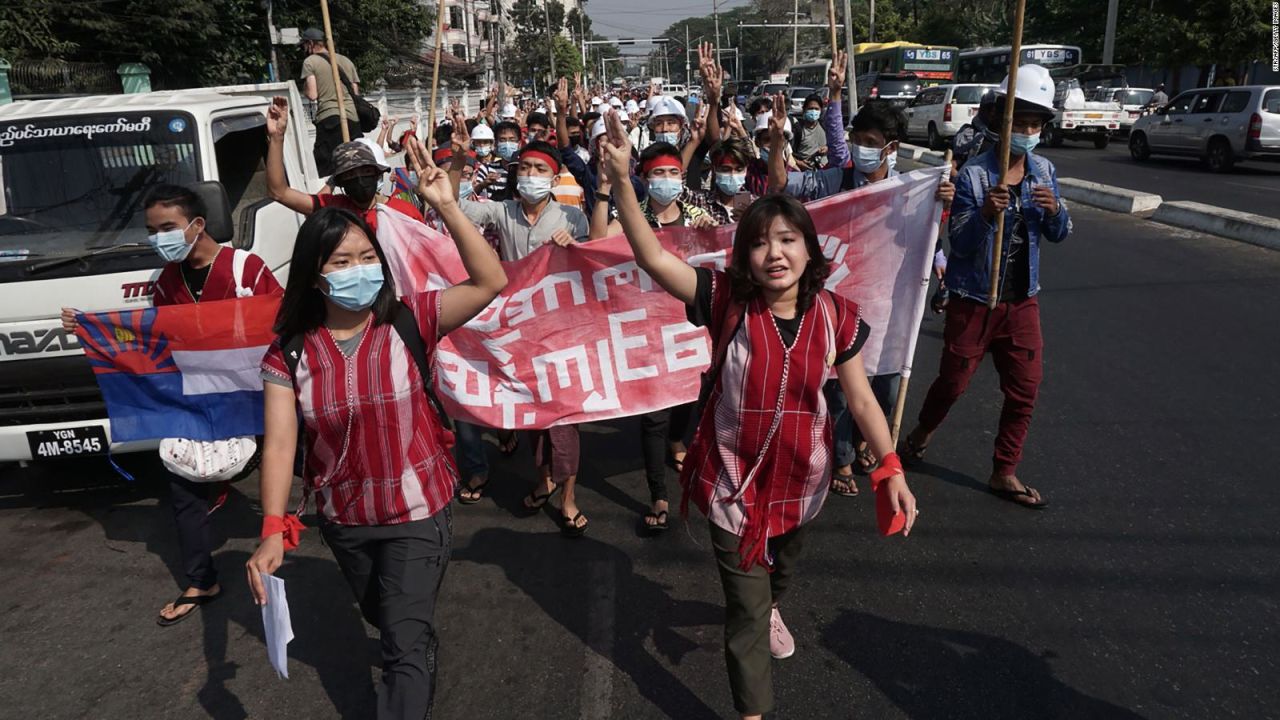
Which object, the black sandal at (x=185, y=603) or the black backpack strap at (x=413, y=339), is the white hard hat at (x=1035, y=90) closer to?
the black backpack strap at (x=413, y=339)

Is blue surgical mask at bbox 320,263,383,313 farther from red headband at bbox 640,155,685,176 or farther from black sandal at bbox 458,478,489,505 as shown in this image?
black sandal at bbox 458,478,489,505

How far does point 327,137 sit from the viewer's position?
8.23 meters

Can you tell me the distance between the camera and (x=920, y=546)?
4.01 meters

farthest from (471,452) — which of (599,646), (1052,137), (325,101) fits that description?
(1052,137)

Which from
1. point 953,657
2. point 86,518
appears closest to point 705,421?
point 953,657

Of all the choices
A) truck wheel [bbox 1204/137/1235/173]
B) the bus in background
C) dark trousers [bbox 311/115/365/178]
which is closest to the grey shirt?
dark trousers [bbox 311/115/365/178]

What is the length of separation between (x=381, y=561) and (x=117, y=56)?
65.3 feet

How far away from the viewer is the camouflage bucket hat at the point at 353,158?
172 inches

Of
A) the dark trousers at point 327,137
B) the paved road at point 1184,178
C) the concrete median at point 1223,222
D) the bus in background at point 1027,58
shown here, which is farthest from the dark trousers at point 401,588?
the bus in background at point 1027,58

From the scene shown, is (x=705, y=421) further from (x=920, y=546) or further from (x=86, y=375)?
(x=86, y=375)

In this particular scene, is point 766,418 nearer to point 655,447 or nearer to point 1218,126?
point 655,447

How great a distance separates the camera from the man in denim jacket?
4184mm

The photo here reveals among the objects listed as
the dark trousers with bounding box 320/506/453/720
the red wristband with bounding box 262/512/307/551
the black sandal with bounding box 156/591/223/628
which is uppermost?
the red wristband with bounding box 262/512/307/551

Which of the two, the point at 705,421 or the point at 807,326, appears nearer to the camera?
the point at 807,326
